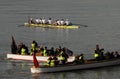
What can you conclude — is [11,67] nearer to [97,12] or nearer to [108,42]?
[108,42]

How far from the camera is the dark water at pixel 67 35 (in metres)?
48.8

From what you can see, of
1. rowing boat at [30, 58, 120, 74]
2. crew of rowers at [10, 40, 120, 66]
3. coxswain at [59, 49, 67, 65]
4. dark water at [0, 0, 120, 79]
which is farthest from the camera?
coxswain at [59, 49, 67, 65]

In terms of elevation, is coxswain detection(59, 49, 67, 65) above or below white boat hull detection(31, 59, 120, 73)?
above

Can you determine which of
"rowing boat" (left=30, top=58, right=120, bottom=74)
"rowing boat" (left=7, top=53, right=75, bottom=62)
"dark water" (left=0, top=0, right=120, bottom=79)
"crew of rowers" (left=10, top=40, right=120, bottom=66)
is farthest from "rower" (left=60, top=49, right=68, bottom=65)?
"rowing boat" (left=7, top=53, right=75, bottom=62)

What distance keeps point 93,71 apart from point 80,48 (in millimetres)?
12746

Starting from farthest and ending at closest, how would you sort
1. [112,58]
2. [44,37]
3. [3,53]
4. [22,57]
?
[44,37] → [3,53] → [22,57] → [112,58]

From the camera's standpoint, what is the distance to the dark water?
48.8 meters

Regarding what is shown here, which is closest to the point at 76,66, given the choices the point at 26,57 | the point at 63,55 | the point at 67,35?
the point at 63,55

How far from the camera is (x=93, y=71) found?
4947 centimetres

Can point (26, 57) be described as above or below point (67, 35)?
below

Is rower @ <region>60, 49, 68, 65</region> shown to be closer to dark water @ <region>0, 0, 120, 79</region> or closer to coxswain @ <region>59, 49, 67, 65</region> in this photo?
coxswain @ <region>59, 49, 67, 65</region>

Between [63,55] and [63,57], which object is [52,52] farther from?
[63,57]

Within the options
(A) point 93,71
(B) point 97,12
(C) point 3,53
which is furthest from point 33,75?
(B) point 97,12

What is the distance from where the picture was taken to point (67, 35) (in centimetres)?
7475
